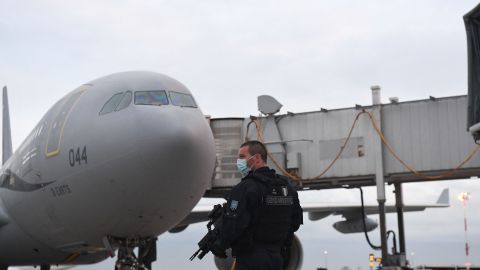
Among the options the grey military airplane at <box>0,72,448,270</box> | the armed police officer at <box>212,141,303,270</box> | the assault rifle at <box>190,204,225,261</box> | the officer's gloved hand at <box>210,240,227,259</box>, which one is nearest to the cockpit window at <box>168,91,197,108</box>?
the grey military airplane at <box>0,72,448,270</box>

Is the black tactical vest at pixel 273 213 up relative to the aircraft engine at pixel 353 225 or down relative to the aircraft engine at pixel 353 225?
up

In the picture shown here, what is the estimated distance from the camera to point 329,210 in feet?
65.0

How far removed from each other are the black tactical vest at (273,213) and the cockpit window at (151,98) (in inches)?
171

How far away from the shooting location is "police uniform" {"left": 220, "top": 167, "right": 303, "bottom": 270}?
5.45m

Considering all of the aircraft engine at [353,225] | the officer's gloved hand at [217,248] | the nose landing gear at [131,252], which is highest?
the officer's gloved hand at [217,248]

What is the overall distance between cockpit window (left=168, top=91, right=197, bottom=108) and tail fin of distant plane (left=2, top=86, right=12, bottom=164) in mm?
12716

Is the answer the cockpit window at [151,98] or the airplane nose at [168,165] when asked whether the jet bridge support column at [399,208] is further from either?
the cockpit window at [151,98]

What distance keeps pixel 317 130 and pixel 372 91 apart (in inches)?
60.1

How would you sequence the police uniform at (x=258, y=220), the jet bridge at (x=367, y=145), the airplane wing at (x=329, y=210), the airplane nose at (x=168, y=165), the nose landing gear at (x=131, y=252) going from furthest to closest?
the airplane wing at (x=329, y=210) → the jet bridge at (x=367, y=145) → the nose landing gear at (x=131, y=252) → the airplane nose at (x=168, y=165) → the police uniform at (x=258, y=220)

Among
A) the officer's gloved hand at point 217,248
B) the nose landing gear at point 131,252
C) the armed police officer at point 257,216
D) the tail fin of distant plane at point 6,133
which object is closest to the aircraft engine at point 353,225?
the nose landing gear at point 131,252

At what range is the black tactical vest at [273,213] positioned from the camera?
223 inches

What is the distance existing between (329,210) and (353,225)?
86cm

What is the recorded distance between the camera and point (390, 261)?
14.3 metres

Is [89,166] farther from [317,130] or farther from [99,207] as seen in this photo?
[317,130]
